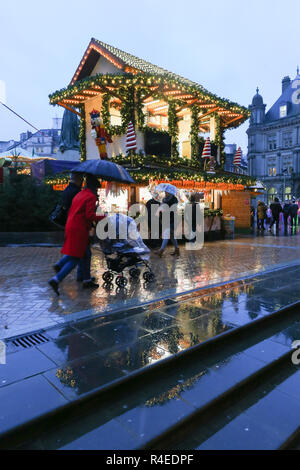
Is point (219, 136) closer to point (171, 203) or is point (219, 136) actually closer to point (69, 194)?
point (171, 203)

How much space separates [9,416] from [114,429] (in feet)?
2.59

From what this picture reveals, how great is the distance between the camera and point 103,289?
566 cm

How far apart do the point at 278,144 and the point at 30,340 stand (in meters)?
64.1

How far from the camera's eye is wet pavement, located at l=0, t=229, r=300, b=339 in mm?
4285

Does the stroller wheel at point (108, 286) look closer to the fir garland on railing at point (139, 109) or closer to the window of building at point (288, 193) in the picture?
the fir garland on railing at point (139, 109)

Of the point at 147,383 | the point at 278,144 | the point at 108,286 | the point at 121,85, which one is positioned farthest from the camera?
the point at 278,144

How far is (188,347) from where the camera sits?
3.26 metres

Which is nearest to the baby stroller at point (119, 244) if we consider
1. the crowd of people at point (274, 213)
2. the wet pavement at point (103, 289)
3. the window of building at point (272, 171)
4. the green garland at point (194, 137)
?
the wet pavement at point (103, 289)

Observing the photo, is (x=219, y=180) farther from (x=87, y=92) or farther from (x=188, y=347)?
(x=188, y=347)

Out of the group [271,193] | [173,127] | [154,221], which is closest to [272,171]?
[271,193]

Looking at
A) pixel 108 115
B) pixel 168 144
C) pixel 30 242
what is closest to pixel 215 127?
pixel 168 144

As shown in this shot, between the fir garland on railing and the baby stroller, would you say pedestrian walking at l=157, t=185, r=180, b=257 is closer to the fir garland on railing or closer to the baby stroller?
the baby stroller

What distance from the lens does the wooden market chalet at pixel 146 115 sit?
13.0m

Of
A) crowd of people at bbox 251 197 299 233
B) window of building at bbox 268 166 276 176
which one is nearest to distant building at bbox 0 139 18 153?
crowd of people at bbox 251 197 299 233
